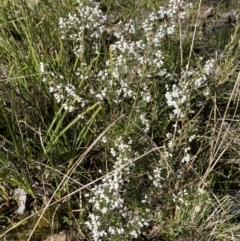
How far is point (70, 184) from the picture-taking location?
263 centimetres

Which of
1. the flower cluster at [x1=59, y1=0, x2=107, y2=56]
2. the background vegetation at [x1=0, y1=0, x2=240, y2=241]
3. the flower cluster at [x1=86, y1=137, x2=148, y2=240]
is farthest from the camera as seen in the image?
the flower cluster at [x1=59, y1=0, x2=107, y2=56]

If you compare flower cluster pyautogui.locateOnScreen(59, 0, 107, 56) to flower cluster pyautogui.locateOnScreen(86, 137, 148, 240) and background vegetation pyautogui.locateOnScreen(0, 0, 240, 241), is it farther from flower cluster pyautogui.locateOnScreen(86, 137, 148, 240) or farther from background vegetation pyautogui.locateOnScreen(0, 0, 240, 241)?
flower cluster pyautogui.locateOnScreen(86, 137, 148, 240)

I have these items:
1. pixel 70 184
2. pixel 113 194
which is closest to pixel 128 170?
pixel 113 194

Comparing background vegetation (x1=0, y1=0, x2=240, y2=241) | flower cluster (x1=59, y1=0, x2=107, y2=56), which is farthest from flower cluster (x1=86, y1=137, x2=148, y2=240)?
flower cluster (x1=59, y1=0, x2=107, y2=56)

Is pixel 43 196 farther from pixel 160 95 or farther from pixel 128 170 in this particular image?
pixel 160 95

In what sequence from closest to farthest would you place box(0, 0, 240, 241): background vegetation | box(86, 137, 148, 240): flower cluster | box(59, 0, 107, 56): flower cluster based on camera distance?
box(86, 137, 148, 240): flower cluster → box(0, 0, 240, 241): background vegetation → box(59, 0, 107, 56): flower cluster

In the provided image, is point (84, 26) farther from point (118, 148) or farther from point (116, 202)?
point (116, 202)

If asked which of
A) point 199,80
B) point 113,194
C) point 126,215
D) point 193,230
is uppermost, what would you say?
point 199,80

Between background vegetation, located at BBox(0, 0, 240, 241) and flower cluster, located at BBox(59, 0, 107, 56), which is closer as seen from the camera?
background vegetation, located at BBox(0, 0, 240, 241)

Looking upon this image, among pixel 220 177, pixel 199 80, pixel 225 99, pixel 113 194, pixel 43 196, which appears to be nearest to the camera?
pixel 113 194

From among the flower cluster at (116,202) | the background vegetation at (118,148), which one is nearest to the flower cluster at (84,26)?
the background vegetation at (118,148)

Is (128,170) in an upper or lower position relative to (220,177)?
upper

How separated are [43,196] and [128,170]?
1.98 feet

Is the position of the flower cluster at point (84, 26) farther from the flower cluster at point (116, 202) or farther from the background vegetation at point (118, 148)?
the flower cluster at point (116, 202)
